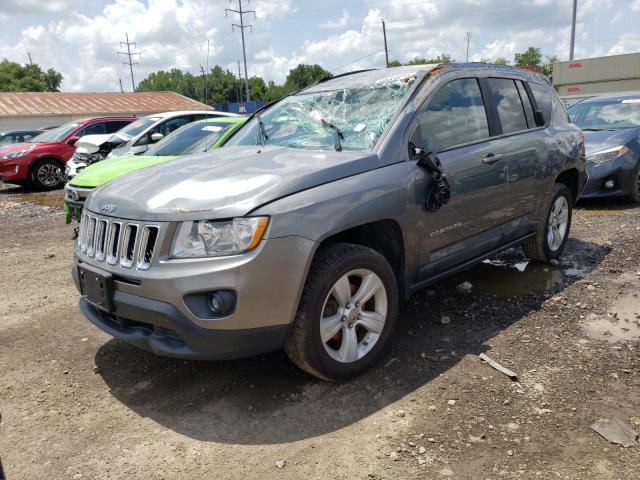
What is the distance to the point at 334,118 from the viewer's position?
389cm

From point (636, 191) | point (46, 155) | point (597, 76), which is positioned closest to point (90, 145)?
point (46, 155)

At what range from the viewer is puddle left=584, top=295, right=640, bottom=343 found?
3.78 meters

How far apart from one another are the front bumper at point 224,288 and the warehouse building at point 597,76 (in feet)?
81.4

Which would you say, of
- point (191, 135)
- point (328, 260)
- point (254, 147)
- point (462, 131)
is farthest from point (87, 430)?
point (191, 135)

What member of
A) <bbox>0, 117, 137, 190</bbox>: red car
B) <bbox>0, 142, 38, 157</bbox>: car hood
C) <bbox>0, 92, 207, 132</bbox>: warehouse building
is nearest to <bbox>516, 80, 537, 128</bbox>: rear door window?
<bbox>0, 117, 137, 190</bbox>: red car

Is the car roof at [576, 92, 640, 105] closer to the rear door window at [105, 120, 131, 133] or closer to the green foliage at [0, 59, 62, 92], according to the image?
the rear door window at [105, 120, 131, 133]

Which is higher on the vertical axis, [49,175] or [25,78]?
[25,78]

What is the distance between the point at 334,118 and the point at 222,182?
46.7 inches

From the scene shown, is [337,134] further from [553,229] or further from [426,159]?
[553,229]

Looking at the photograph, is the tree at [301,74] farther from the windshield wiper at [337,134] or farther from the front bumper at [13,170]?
the windshield wiper at [337,134]

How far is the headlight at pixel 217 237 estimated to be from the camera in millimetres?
2764

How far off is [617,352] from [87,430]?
3.28m

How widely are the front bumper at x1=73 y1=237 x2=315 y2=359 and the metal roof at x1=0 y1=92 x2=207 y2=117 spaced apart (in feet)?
122

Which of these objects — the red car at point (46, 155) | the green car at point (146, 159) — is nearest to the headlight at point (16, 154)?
the red car at point (46, 155)
